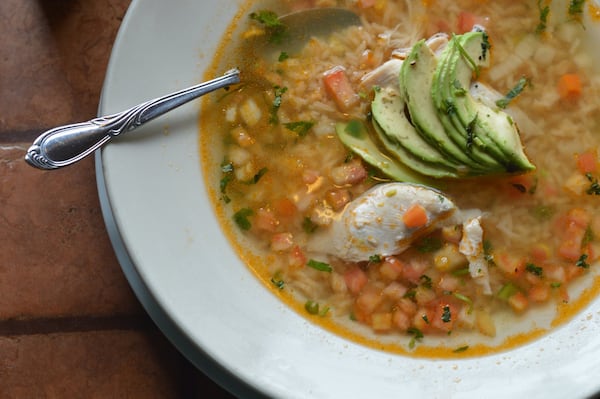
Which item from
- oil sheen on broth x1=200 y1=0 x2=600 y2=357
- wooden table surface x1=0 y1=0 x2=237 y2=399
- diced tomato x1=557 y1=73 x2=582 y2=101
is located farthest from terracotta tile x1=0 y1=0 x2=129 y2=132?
diced tomato x1=557 y1=73 x2=582 y2=101

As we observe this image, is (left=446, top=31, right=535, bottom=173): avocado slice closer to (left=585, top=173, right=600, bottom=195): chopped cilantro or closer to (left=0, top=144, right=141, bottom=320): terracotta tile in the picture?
(left=585, top=173, right=600, bottom=195): chopped cilantro

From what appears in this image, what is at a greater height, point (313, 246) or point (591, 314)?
point (313, 246)

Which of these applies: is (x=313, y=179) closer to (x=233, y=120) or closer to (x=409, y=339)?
(x=233, y=120)

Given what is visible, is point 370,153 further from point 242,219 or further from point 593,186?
point 593,186

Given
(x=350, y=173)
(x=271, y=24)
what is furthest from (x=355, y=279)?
(x=271, y=24)

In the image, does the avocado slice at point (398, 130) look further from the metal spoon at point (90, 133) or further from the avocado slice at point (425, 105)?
the metal spoon at point (90, 133)

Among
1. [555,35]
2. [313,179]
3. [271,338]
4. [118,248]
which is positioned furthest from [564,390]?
[118,248]

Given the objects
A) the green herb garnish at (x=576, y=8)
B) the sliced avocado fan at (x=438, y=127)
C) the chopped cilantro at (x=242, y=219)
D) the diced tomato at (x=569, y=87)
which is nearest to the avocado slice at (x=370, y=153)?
the sliced avocado fan at (x=438, y=127)
